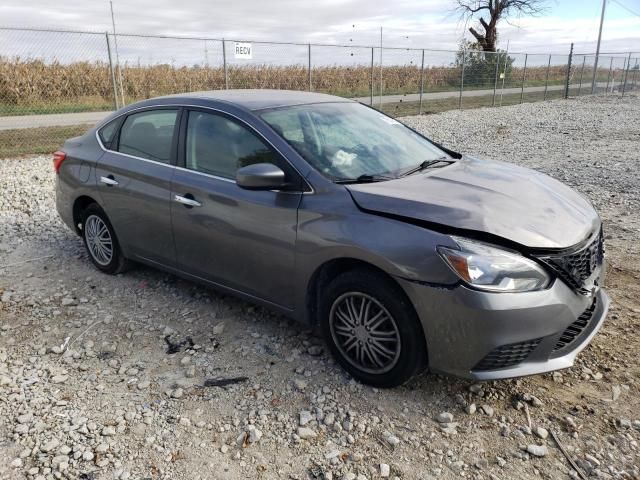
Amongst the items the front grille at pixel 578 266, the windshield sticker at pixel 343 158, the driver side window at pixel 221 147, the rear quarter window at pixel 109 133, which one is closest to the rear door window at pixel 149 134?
the rear quarter window at pixel 109 133

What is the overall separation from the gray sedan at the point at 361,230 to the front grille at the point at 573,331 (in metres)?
0.01

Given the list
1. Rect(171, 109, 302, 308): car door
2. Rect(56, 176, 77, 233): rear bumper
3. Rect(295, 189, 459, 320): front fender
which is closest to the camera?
Rect(295, 189, 459, 320): front fender

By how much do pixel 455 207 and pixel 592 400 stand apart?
4.45 feet

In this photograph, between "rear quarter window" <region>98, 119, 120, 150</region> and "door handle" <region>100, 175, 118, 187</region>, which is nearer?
"door handle" <region>100, 175, 118, 187</region>

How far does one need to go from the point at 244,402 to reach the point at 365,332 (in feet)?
2.68

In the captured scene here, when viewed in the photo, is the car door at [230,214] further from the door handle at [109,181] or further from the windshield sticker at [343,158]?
the door handle at [109,181]

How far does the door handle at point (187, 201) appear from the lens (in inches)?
148

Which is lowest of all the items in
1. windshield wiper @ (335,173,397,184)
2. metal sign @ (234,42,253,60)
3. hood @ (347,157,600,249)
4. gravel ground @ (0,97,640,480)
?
gravel ground @ (0,97,640,480)

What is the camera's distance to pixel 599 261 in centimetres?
322

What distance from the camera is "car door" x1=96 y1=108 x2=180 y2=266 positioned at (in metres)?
4.04

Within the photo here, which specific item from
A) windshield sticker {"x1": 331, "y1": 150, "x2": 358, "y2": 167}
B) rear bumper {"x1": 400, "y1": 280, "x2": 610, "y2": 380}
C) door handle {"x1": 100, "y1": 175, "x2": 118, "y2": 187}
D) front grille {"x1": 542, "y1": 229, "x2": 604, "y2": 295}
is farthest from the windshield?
door handle {"x1": 100, "y1": 175, "x2": 118, "y2": 187}

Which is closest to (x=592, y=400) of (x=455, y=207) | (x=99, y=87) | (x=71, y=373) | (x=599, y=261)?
(x=599, y=261)

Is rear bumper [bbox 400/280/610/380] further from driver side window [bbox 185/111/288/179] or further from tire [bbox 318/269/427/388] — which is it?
driver side window [bbox 185/111/288/179]

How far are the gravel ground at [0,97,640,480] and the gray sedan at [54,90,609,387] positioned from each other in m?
0.31
